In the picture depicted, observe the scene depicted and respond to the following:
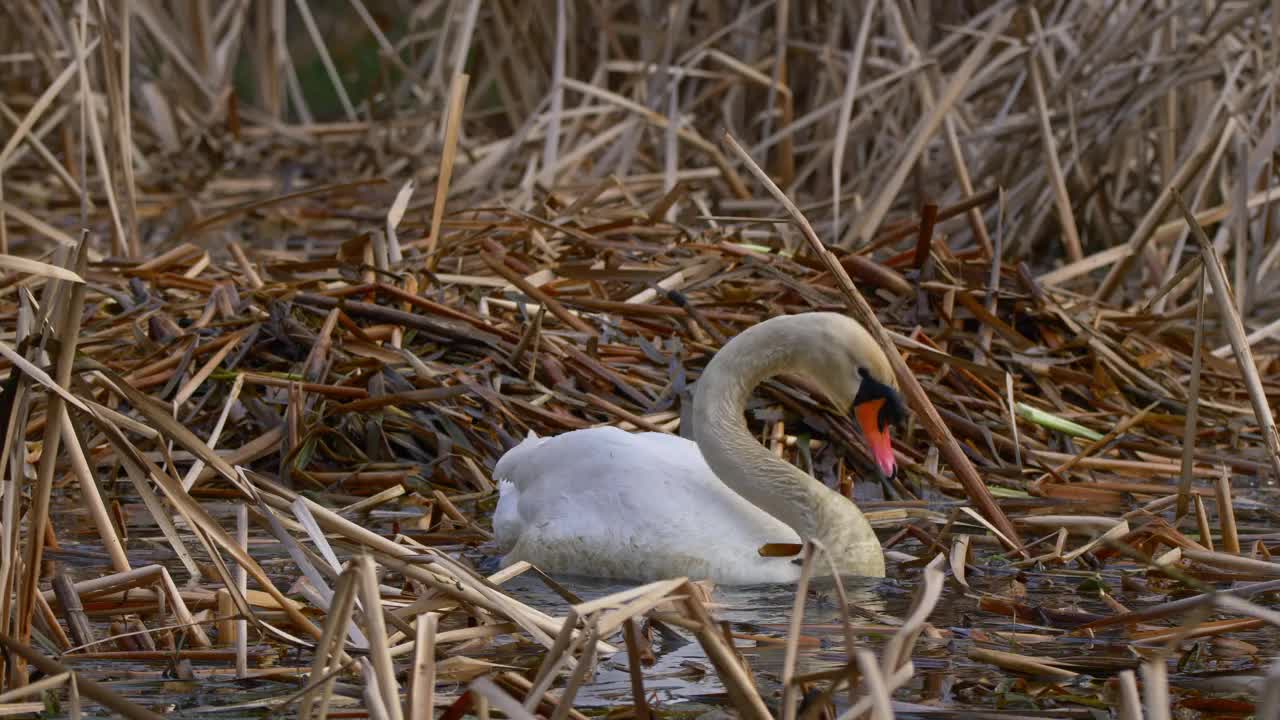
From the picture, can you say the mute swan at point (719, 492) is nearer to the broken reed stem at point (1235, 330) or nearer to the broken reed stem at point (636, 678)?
the broken reed stem at point (1235, 330)

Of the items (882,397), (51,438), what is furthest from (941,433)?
(51,438)

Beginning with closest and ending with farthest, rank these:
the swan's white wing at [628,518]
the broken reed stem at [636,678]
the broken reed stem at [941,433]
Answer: the broken reed stem at [636,678]
the broken reed stem at [941,433]
the swan's white wing at [628,518]

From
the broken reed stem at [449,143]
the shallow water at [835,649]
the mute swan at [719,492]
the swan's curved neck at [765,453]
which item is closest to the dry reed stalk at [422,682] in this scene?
the shallow water at [835,649]

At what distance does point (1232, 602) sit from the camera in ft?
6.75

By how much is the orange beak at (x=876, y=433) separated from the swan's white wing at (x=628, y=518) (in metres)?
0.27

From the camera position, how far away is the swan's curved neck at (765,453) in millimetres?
3957

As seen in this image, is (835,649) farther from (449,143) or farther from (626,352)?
(449,143)

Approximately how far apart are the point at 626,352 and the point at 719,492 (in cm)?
133

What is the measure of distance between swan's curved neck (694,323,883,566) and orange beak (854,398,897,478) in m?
0.12

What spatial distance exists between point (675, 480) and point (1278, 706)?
94.3 inches

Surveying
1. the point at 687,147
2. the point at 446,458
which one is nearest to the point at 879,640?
the point at 446,458

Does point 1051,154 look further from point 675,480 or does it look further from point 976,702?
point 976,702

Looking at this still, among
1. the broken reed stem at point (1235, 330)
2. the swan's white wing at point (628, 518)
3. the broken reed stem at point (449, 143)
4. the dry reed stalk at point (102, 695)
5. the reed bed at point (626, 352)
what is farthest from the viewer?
the broken reed stem at point (449, 143)

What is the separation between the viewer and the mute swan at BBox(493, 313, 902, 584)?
3.93 meters
